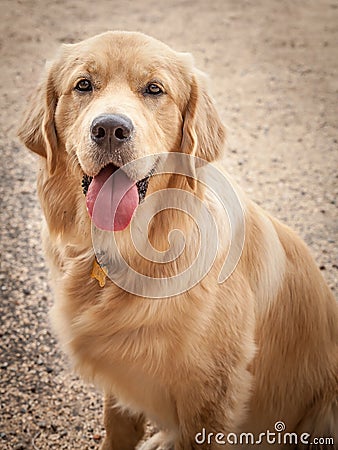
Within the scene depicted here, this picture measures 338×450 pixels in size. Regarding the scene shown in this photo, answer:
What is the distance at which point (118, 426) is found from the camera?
316cm

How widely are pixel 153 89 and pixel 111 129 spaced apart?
0.38 m

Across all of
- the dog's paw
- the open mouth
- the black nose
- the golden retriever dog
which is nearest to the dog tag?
the golden retriever dog

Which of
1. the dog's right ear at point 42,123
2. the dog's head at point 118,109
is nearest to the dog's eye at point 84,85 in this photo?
the dog's head at point 118,109

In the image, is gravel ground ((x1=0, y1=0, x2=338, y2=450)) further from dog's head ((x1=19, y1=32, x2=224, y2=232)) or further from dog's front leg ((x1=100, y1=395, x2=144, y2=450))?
dog's head ((x1=19, y1=32, x2=224, y2=232))

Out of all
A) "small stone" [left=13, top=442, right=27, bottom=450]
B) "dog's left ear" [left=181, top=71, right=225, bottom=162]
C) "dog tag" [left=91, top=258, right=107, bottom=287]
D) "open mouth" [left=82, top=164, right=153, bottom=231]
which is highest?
"dog's left ear" [left=181, top=71, right=225, bottom=162]

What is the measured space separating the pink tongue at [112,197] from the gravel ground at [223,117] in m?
1.52

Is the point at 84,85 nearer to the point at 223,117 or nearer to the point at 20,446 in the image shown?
the point at 20,446

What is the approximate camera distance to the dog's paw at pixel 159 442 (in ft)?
10.3

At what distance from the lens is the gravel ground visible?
3494 mm

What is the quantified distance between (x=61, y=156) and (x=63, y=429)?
1.63m

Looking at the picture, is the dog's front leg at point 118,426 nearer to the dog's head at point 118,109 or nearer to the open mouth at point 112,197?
the open mouth at point 112,197

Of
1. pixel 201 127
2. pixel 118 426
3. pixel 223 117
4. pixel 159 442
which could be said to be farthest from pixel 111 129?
pixel 223 117

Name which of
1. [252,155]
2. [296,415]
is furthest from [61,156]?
[252,155]

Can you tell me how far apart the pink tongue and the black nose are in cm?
15
